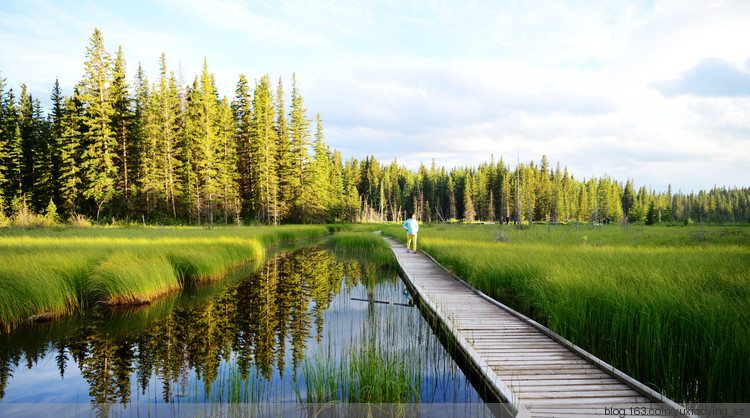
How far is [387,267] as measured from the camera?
16219 millimetres

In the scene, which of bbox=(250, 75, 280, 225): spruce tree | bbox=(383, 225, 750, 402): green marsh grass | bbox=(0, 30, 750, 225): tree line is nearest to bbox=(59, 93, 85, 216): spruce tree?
bbox=(0, 30, 750, 225): tree line

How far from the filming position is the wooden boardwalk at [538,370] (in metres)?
3.57

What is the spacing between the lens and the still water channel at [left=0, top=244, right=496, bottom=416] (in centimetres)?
452

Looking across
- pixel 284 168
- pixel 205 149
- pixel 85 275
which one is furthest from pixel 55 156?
pixel 85 275

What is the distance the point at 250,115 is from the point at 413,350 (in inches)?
1651

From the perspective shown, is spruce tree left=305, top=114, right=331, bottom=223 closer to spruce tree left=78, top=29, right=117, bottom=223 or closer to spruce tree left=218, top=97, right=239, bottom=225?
spruce tree left=218, top=97, right=239, bottom=225

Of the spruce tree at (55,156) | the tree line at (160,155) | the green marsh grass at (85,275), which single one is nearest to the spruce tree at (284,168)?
the tree line at (160,155)

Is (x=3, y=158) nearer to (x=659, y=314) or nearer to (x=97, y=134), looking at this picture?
(x=97, y=134)

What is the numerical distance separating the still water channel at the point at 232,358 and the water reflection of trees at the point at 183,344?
0.03m

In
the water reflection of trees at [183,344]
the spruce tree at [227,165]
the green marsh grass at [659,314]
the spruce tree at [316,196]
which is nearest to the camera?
the green marsh grass at [659,314]

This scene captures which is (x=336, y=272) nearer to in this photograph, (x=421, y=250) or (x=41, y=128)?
(x=421, y=250)

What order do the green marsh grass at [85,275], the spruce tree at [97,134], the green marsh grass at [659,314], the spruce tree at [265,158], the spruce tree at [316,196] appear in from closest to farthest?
the green marsh grass at [659,314] < the green marsh grass at [85,275] < the spruce tree at [97,134] < the spruce tree at [265,158] < the spruce tree at [316,196]

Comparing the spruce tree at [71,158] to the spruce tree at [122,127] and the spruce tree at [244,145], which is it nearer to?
the spruce tree at [122,127]

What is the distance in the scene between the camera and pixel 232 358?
605 cm
